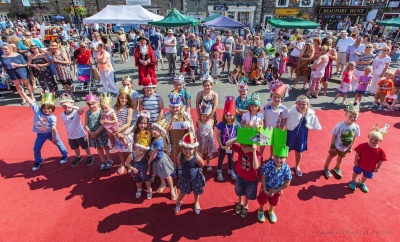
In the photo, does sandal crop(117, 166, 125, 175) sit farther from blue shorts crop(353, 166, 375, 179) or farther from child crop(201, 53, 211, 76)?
child crop(201, 53, 211, 76)

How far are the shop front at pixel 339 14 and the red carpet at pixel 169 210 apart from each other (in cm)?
2960

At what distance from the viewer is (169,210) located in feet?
12.7

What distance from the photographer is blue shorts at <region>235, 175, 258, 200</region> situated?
346 cm

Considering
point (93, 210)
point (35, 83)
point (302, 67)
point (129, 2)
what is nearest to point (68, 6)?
point (129, 2)

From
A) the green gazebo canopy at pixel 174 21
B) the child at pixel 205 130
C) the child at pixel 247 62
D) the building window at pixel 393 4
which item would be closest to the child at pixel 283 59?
the child at pixel 247 62

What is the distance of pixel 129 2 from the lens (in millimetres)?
28859

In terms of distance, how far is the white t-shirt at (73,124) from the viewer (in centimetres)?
444

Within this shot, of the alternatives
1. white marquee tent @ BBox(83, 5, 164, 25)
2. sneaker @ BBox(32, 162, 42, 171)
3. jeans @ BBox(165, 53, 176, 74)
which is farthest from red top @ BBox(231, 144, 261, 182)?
white marquee tent @ BBox(83, 5, 164, 25)

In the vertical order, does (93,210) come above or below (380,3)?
below

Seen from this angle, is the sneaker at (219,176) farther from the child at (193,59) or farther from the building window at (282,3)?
the building window at (282,3)

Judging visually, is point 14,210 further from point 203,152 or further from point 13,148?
point 203,152

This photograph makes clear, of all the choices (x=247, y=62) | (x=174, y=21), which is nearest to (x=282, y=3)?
(x=174, y=21)

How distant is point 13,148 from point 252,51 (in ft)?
29.6

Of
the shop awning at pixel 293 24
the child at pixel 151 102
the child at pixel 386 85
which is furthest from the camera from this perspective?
the shop awning at pixel 293 24
